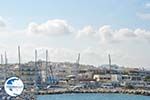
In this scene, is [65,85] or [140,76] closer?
[65,85]

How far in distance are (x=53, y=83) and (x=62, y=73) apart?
2598 centimetres

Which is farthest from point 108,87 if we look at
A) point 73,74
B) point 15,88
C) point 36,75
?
point 15,88

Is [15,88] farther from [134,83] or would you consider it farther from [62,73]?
[62,73]

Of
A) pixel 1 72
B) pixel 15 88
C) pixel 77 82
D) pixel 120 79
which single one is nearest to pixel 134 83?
pixel 120 79

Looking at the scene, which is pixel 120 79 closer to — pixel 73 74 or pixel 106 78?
pixel 106 78

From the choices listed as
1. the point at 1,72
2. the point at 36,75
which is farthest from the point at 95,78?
the point at 1,72

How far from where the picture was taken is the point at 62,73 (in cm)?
13125

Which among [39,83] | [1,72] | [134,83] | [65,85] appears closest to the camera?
[1,72]

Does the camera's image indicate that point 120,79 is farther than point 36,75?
Yes

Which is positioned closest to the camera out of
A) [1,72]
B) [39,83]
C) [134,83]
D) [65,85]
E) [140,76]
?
[1,72]

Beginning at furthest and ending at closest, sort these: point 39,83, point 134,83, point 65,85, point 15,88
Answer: point 134,83 → point 65,85 → point 39,83 → point 15,88

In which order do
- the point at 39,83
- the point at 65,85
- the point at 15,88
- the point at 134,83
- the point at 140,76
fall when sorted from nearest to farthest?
the point at 15,88
the point at 39,83
the point at 65,85
the point at 134,83
the point at 140,76

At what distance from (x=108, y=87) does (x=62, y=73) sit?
2837 centimetres

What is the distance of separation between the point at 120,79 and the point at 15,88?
106 m
